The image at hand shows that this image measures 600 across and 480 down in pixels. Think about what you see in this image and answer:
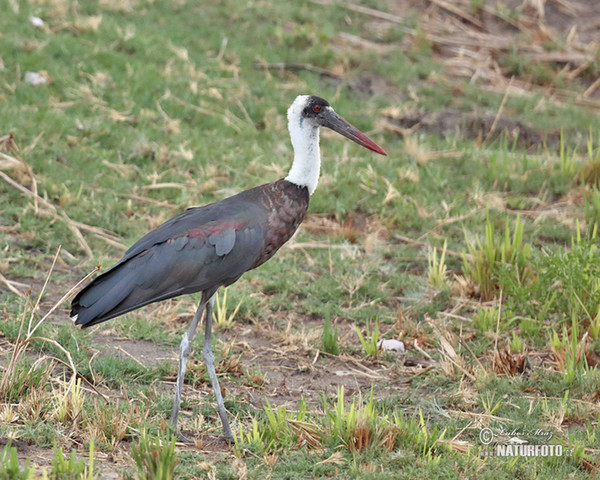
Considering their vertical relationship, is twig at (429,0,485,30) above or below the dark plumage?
above

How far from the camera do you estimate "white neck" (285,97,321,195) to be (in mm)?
5570

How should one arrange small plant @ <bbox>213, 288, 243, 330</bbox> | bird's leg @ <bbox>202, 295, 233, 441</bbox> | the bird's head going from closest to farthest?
bird's leg @ <bbox>202, 295, 233, 441</bbox> → the bird's head → small plant @ <bbox>213, 288, 243, 330</bbox>

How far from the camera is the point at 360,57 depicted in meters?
10.6

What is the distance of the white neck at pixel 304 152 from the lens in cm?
557

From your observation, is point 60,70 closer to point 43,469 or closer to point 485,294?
point 485,294

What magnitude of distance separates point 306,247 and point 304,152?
209 cm

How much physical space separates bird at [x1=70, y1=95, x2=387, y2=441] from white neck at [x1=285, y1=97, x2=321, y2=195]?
3.6 inches

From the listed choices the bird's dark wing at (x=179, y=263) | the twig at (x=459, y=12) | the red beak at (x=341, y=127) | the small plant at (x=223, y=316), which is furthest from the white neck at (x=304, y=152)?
the twig at (x=459, y=12)

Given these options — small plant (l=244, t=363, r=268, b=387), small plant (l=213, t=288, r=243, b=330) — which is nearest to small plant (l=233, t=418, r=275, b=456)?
small plant (l=244, t=363, r=268, b=387)

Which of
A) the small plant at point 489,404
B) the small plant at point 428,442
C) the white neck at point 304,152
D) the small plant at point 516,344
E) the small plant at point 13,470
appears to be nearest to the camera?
the small plant at point 13,470

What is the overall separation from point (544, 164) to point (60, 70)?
15.5ft

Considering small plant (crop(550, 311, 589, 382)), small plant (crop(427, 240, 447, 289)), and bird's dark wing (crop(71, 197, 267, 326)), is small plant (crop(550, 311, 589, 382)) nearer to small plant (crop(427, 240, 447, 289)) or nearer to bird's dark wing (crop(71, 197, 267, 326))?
small plant (crop(427, 240, 447, 289))

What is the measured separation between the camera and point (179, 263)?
16.7ft

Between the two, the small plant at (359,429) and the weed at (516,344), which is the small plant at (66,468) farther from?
the weed at (516,344)
